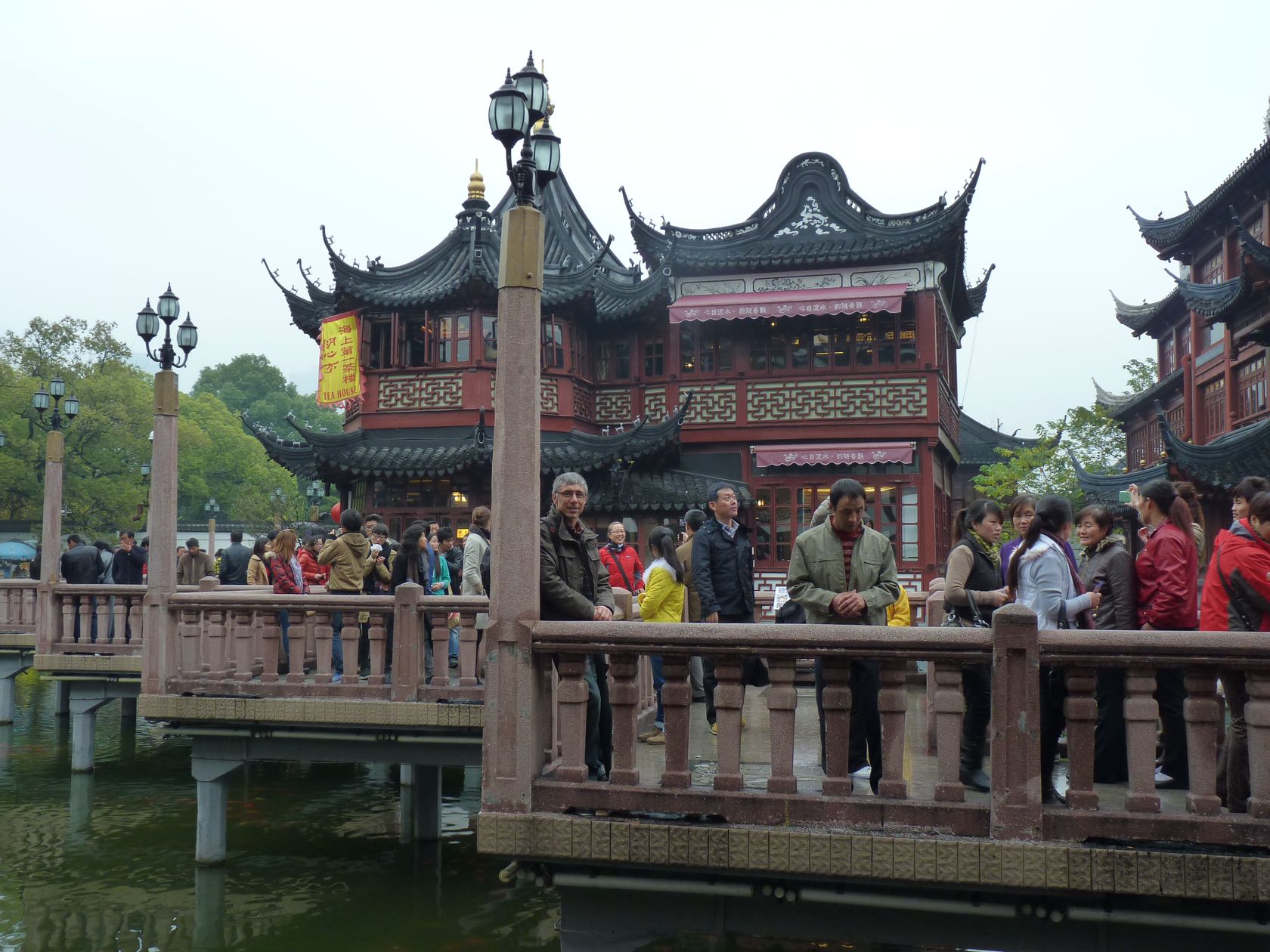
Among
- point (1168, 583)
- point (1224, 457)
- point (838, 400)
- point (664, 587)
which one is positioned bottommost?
point (664, 587)

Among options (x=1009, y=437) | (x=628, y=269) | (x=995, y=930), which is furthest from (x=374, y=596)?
(x=1009, y=437)

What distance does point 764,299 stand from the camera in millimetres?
23562

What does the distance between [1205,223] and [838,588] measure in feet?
93.2

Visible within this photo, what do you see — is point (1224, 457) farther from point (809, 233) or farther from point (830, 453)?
point (809, 233)

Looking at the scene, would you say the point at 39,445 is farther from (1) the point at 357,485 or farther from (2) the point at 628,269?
(2) the point at 628,269

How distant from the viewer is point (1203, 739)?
4.46 m

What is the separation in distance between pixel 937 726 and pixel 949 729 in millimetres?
58

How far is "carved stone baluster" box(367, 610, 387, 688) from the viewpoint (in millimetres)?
8430

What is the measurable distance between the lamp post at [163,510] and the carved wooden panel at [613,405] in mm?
14425

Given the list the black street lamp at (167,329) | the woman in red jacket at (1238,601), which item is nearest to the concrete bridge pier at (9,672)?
the black street lamp at (167,329)

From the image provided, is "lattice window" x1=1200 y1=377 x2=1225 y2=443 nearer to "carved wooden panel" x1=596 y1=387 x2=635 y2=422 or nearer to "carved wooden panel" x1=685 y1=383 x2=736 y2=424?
"carved wooden panel" x1=685 y1=383 x2=736 y2=424

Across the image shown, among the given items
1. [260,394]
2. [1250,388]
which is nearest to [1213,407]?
[1250,388]

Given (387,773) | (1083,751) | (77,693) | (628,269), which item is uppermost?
(628,269)

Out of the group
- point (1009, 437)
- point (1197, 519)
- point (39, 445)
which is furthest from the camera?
point (39, 445)
